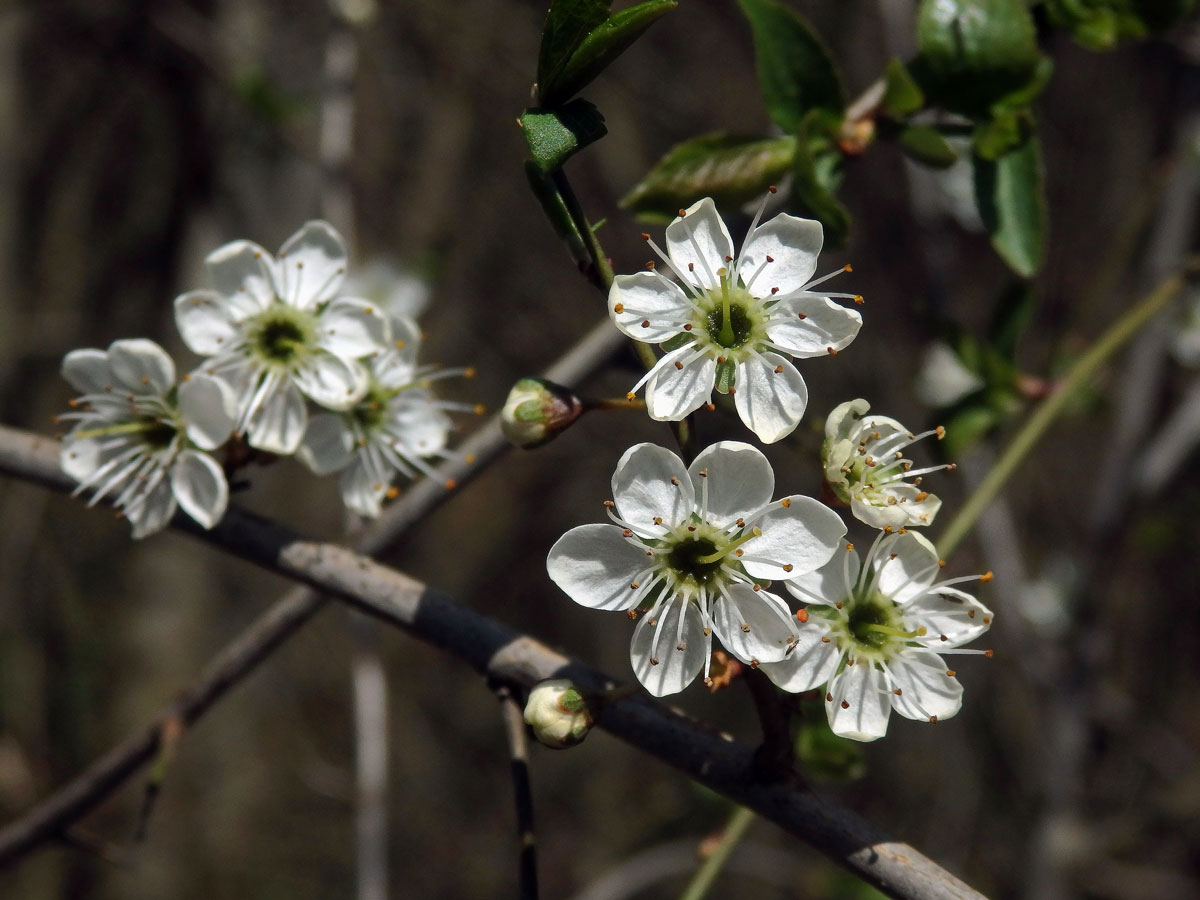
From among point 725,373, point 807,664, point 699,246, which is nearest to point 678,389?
point 725,373

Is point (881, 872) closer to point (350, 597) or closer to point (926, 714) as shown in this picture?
point (926, 714)

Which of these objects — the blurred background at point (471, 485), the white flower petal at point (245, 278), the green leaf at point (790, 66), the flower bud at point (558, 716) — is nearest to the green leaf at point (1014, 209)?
the green leaf at point (790, 66)

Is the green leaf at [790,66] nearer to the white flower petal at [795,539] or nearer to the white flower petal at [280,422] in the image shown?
the white flower petal at [795,539]

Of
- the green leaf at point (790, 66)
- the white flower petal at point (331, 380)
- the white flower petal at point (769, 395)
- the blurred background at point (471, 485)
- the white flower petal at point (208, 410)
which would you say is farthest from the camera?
the blurred background at point (471, 485)

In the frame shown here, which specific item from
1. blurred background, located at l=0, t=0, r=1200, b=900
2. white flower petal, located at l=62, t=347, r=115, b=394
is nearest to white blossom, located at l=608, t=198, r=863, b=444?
white flower petal, located at l=62, t=347, r=115, b=394

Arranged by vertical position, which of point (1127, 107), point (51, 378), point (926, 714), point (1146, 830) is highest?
point (51, 378)

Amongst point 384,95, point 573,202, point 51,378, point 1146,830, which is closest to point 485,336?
point 384,95

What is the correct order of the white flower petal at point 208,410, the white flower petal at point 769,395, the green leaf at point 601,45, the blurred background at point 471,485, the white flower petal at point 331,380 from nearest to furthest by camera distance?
the green leaf at point 601,45 < the white flower petal at point 769,395 < the white flower petal at point 208,410 < the white flower petal at point 331,380 < the blurred background at point 471,485

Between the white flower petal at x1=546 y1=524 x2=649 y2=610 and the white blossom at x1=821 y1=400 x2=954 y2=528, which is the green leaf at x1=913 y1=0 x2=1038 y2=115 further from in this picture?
the white flower petal at x1=546 y1=524 x2=649 y2=610
